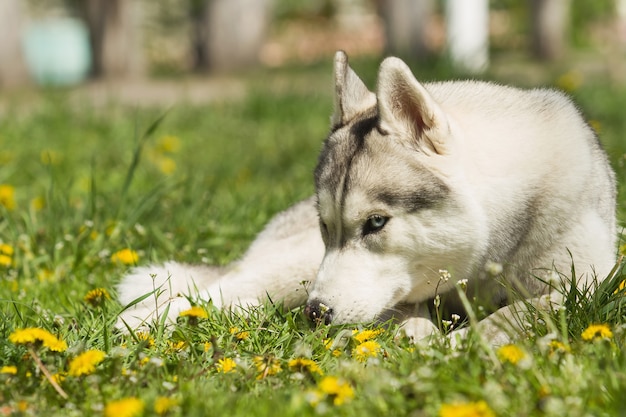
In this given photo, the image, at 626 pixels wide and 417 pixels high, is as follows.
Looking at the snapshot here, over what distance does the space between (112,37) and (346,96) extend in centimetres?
838

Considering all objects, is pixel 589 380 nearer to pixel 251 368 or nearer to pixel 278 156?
pixel 251 368

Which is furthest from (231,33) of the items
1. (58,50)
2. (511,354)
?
(511,354)

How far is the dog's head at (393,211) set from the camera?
323 cm

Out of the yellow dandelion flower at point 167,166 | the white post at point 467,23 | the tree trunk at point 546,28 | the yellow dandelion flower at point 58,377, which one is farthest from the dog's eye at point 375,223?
the tree trunk at point 546,28

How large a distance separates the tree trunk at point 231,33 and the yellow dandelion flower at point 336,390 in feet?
33.6

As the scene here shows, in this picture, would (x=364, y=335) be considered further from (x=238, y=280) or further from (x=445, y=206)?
(x=238, y=280)

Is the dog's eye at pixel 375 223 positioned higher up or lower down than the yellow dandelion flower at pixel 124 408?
higher up

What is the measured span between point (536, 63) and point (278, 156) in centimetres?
697

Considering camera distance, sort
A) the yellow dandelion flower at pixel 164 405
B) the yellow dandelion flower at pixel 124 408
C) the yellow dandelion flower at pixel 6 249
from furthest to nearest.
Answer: the yellow dandelion flower at pixel 6 249 → the yellow dandelion flower at pixel 164 405 → the yellow dandelion flower at pixel 124 408

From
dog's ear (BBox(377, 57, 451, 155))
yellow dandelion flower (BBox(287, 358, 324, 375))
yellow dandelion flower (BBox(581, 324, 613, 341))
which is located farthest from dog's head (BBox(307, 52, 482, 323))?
yellow dandelion flower (BBox(581, 324, 613, 341))

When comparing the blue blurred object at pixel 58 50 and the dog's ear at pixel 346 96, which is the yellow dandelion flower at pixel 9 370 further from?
the blue blurred object at pixel 58 50

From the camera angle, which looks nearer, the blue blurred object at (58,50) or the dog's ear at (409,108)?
the dog's ear at (409,108)

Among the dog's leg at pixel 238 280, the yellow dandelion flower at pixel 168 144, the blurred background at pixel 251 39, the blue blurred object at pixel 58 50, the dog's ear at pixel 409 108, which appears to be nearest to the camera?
the dog's ear at pixel 409 108

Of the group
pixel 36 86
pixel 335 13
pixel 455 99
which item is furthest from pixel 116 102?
pixel 335 13
